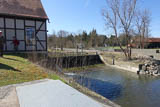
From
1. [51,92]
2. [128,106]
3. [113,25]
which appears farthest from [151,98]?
[113,25]

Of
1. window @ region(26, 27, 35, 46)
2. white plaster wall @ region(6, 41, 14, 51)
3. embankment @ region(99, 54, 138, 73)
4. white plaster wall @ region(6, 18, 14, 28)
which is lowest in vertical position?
embankment @ region(99, 54, 138, 73)

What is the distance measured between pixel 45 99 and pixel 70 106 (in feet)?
2.30

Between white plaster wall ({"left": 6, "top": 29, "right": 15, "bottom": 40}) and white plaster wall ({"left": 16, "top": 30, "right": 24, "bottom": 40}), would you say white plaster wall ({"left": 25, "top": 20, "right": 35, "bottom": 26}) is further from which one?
white plaster wall ({"left": 6, "top": 29, "right": 15, "bottom": 40})

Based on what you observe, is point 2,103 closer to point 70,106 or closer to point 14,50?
point 70,106

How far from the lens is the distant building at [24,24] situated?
44.2 feet

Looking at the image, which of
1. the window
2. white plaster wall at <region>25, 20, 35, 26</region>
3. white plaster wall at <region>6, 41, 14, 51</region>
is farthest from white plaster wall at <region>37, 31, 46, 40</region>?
white plaster wall at <region>6, 41, 14, 51</region>

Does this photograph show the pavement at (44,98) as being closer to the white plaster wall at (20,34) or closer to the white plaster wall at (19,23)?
the white plaster wall at (20,34)

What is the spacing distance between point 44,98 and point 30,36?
12.6 meters

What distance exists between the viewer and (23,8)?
14.9m

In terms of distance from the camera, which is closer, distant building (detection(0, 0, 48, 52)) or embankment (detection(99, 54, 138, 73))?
distant building (detection(0, 0, 48, 52))

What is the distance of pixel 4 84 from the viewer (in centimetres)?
442

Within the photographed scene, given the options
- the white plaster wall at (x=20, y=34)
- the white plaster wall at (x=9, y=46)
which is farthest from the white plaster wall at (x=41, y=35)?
the white plaster wall at (x=9, y=46)

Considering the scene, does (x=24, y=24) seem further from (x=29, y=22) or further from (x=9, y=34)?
(x=9, y=34)

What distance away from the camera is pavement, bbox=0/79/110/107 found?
2876 mm
